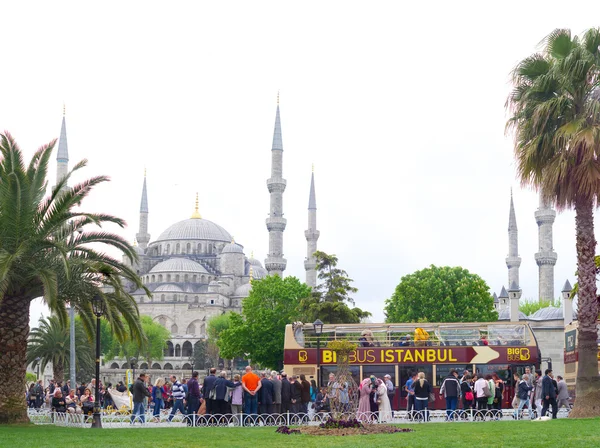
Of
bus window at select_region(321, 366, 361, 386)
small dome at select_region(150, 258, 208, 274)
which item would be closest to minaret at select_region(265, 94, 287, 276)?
small dome at select_region(150, 258, 208, 274)

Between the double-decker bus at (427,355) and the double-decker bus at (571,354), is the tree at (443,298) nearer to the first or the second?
the double-decker bus at (571,354)

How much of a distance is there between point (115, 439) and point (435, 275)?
45069mm

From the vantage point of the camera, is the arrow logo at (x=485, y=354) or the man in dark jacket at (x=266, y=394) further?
the arrow logo at (x=485, y=354)

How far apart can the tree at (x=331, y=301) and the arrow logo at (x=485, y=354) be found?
72.0 ft

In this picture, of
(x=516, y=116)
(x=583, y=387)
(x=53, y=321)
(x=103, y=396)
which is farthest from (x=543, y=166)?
(x=53, y=321)

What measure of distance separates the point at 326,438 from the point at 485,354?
497 inches

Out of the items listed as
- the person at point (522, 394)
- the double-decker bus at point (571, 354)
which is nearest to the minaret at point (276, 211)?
the double-decker bus at point (571, 354)

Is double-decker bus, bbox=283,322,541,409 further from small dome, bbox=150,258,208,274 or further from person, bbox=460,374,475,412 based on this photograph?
small dome, bbox=150,258,208,274

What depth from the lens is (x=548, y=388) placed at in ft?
62.7

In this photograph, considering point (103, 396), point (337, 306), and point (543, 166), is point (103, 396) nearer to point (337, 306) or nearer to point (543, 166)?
point (543, 166)

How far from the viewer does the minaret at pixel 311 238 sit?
8621 centimetres

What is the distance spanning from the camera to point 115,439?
14.9 m

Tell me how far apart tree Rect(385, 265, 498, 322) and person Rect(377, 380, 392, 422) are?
34033mm

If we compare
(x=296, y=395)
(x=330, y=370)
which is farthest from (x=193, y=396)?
(x=330, y=370)
